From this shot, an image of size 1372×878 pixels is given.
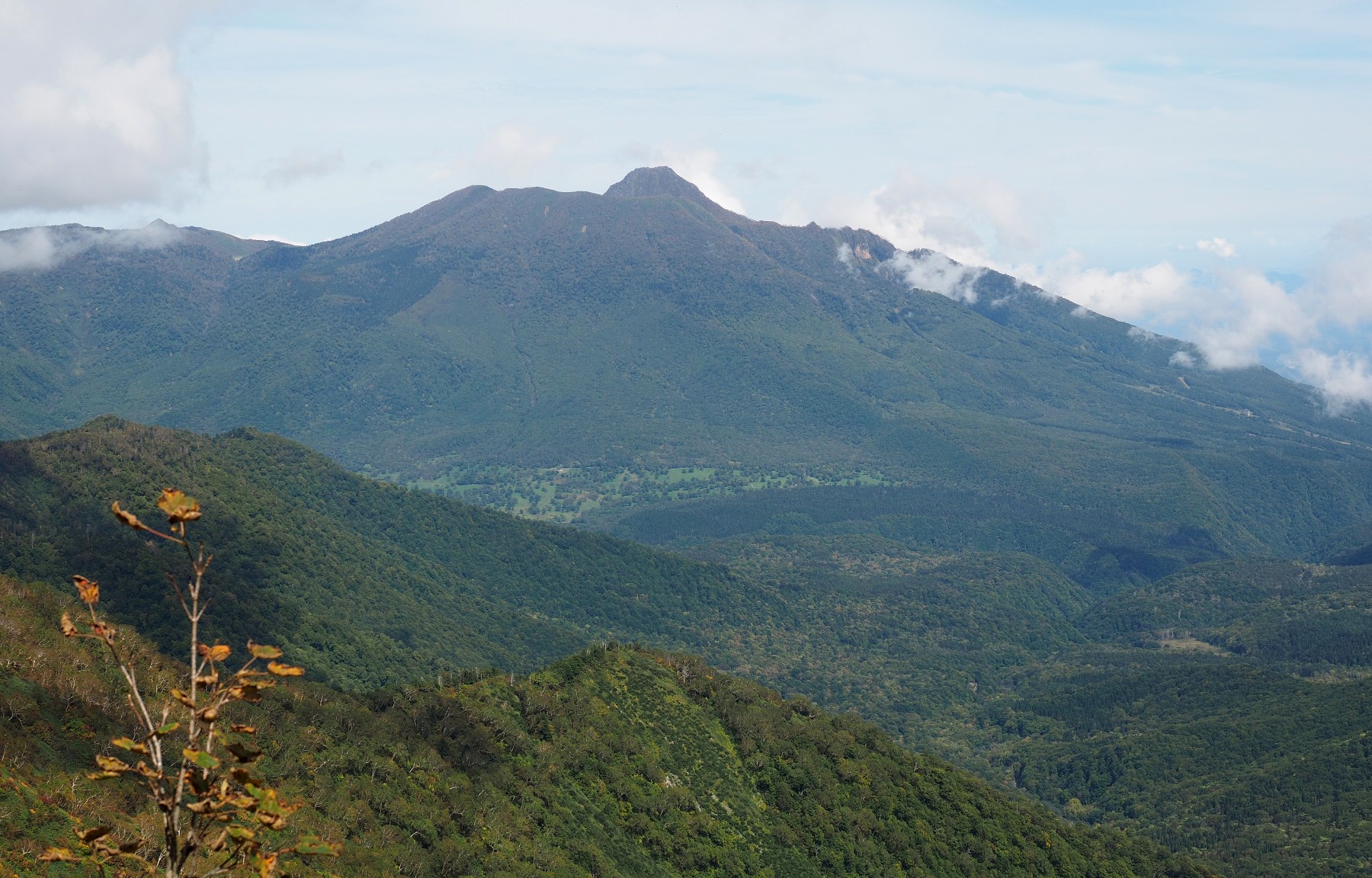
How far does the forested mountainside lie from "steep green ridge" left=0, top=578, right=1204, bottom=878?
217 inches

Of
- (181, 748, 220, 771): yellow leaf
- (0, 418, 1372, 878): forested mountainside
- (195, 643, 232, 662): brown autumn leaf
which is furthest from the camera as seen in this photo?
(0, 418, 1372, 878): forested mountainside

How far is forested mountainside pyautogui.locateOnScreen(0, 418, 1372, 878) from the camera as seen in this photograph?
8925 centimetres

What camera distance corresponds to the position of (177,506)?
818cm

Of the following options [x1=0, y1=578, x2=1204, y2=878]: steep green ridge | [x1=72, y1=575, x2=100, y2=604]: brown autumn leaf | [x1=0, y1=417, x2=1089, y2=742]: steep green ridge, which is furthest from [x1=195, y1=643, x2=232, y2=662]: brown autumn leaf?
[x1=0, y1=417, x2=1089, y2=742]: steep green ridge

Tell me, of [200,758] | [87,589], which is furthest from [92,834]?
[87,589]

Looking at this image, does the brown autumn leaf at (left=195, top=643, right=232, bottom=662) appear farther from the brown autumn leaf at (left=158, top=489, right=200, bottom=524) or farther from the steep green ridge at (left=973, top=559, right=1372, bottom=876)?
the steep green ridge at (left=973, top=559, right=1372, bottom=876)

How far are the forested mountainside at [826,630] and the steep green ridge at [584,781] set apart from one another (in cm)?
550

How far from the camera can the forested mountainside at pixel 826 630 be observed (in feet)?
293

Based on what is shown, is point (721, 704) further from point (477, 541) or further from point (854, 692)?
point (477, 541)

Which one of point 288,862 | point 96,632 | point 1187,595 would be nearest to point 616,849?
point 288,862

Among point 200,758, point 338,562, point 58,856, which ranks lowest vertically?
point 338,562

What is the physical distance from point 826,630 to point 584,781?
121 metres

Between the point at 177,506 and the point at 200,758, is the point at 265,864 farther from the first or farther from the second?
the point at 177,506

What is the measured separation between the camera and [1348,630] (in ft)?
528
